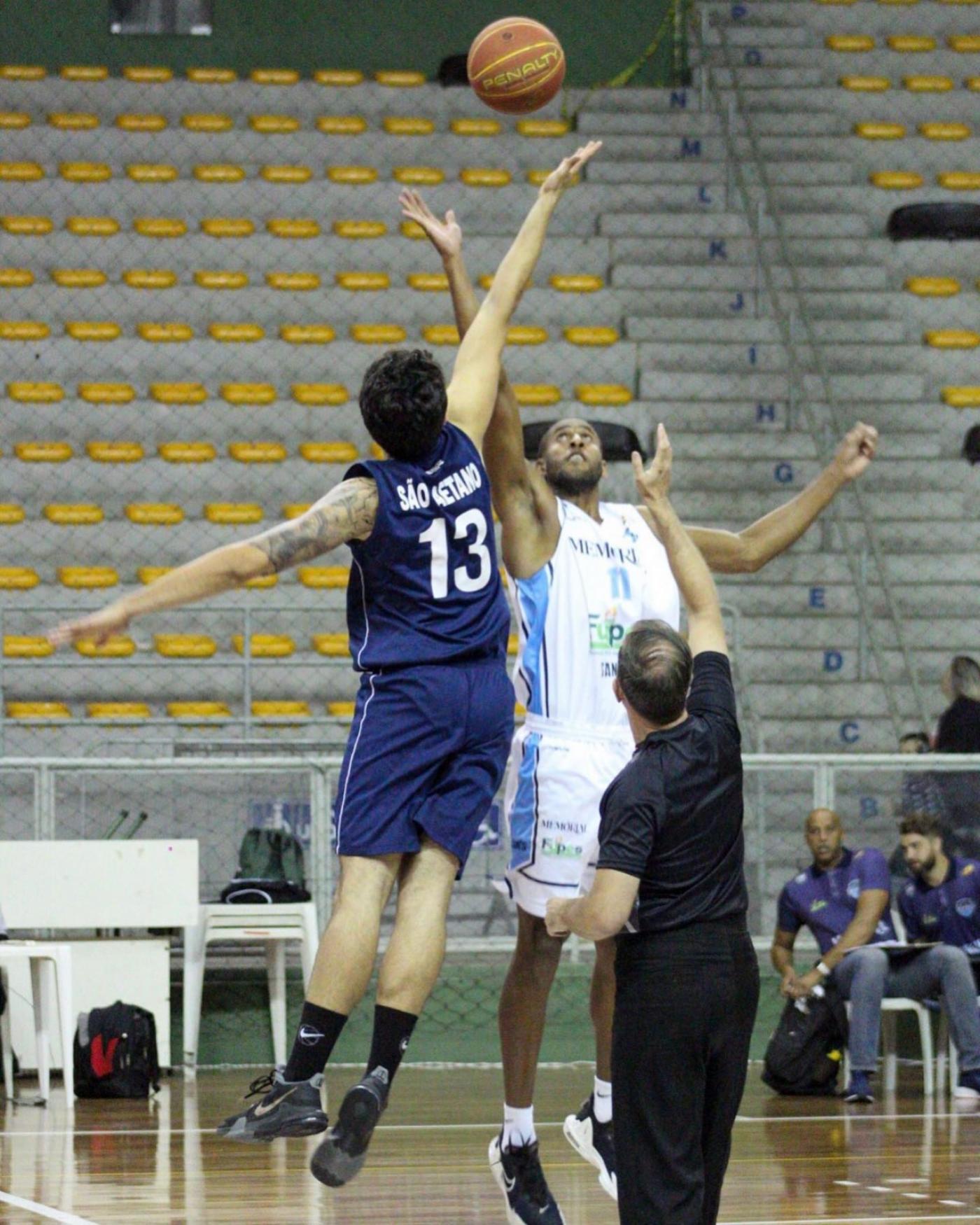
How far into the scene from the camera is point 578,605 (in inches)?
229

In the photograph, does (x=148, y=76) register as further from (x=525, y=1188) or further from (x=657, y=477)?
(x=657, y=477)

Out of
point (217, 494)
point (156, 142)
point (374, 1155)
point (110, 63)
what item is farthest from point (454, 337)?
point (374, 1155)

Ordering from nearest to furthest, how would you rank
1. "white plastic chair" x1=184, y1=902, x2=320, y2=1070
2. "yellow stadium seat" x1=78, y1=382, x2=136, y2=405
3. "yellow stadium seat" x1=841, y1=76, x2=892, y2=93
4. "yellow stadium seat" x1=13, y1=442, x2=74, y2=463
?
1. "white plastic chair" x1=184, y1=902, x2=320, y2=1070
2. "yellow stadium seat" x1=13, y1=442, x2=74, y2=463
3. "yellow stadium seat" x1=78, y1=382, x2=136, y2=405
4. "yellow stadium seat" x1=841, y1=76, x2=892, y2=93

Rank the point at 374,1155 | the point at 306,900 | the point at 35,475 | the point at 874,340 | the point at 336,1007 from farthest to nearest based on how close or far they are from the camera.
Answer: the point at 874,340 < the point at 35,475 < the point at 306,900 < the point at 374,1155 < the point at 336,1007

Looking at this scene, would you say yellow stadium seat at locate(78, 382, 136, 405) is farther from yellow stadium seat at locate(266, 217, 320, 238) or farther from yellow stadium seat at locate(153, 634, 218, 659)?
yellow stadium seat at locate(153, 634, 218, 659)

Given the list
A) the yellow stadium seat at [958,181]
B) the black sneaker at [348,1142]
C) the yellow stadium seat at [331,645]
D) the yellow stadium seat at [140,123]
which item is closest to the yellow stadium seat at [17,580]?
the yellow stadium seat at [331,645]

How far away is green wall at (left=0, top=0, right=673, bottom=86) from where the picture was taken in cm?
1822

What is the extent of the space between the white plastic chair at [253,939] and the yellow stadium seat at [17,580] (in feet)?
14.6

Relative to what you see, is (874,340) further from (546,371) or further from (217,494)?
(217,494)

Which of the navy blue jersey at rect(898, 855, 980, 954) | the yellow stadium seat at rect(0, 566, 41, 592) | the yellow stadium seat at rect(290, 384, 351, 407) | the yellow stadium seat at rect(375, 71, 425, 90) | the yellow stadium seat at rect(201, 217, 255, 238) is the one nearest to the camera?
the navy blue jersey at rect(898, 855, 980, 954)

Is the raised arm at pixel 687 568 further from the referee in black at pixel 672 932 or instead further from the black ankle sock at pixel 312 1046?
the black ankle sock at pixel 312 1046

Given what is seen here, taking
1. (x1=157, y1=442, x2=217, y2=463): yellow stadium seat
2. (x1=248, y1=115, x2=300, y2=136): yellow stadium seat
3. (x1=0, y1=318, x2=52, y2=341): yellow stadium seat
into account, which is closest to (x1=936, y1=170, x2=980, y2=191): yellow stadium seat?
(x1=248, y1=115, x2=300, y2=136): yellow stadium seat

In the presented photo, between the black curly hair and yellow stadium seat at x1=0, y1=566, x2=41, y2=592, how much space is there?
9.29m

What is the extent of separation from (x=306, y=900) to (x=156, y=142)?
8493mm
